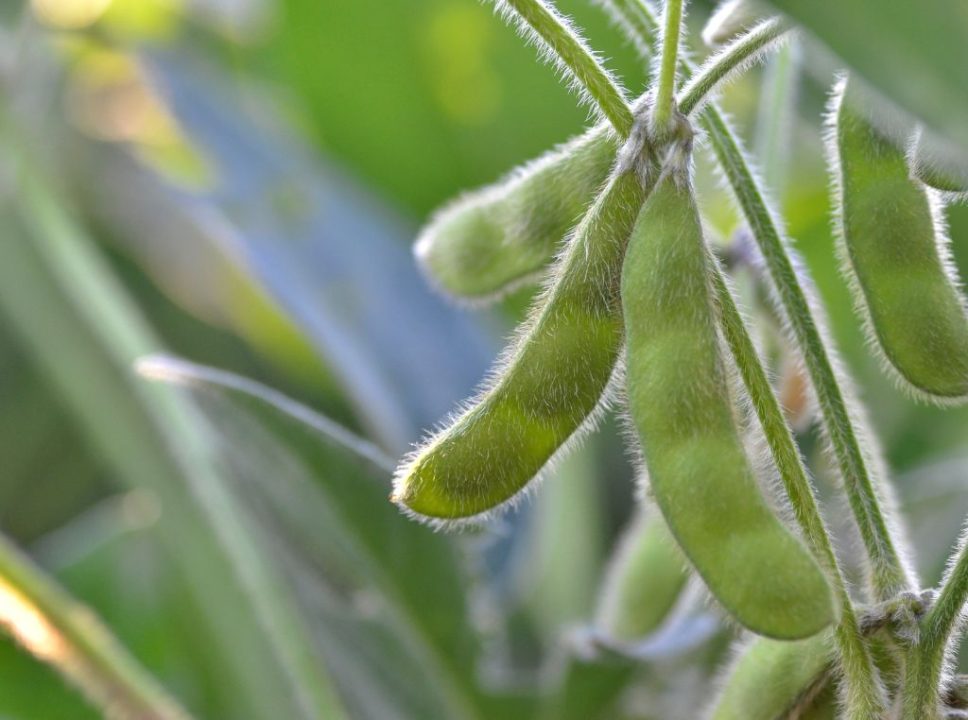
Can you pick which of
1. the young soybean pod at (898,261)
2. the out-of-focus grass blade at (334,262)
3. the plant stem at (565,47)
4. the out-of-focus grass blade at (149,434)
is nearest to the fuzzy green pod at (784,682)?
the young soybean pod at (898,261)

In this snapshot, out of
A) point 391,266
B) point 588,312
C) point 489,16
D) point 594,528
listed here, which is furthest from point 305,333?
point 588,312

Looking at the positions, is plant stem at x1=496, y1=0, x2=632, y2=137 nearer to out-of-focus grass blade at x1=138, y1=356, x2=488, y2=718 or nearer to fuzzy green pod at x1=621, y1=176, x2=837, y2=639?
fuzzy green pod at x1=621, y1=176, x2=837, y2=639

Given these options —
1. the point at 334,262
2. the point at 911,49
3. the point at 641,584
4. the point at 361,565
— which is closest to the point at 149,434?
the point at 334,262

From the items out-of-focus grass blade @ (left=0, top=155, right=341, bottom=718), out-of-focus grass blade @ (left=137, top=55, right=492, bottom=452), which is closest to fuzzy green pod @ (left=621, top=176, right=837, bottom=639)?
out-of-focus grass blade @ (left=0, top=155, right=341, bottom=718)

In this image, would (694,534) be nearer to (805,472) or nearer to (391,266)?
(805,472)

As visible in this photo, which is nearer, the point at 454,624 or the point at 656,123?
the point at 656,123

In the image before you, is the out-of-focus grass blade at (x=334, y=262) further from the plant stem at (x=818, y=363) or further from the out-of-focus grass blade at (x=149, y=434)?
the plant stem at (x=818, y=363)

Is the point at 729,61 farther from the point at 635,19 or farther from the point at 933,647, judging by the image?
the point at 933,647
